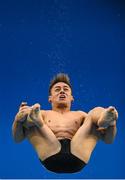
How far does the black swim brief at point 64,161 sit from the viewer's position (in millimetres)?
2018

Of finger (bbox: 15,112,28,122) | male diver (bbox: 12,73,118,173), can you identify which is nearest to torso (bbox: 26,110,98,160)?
male diver (bbox: 12,73,118,173)

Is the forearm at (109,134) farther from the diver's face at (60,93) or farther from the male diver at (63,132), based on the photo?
the diver's face at (60,93)

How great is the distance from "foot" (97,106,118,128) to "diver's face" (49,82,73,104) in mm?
302

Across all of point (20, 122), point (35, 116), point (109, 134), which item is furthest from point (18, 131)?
point (109, 134)

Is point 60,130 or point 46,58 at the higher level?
point 46,58

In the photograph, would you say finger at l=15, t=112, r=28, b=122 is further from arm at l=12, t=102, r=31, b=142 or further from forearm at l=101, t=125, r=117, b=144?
forearm at l=101, t=125, r=117, b=144

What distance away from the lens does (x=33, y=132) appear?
6.91 ft

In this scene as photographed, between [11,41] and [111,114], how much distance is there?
5.68ft

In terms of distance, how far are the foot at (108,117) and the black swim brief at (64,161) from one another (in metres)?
0.19

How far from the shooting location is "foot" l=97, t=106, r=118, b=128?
75.3 inches

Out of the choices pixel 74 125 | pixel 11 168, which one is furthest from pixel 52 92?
pixel 11 168

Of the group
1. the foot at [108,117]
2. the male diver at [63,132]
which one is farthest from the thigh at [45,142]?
the foot at [108,117]

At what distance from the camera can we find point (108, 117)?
6.36 ft

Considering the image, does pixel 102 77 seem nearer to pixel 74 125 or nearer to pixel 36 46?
pixel 36 46
